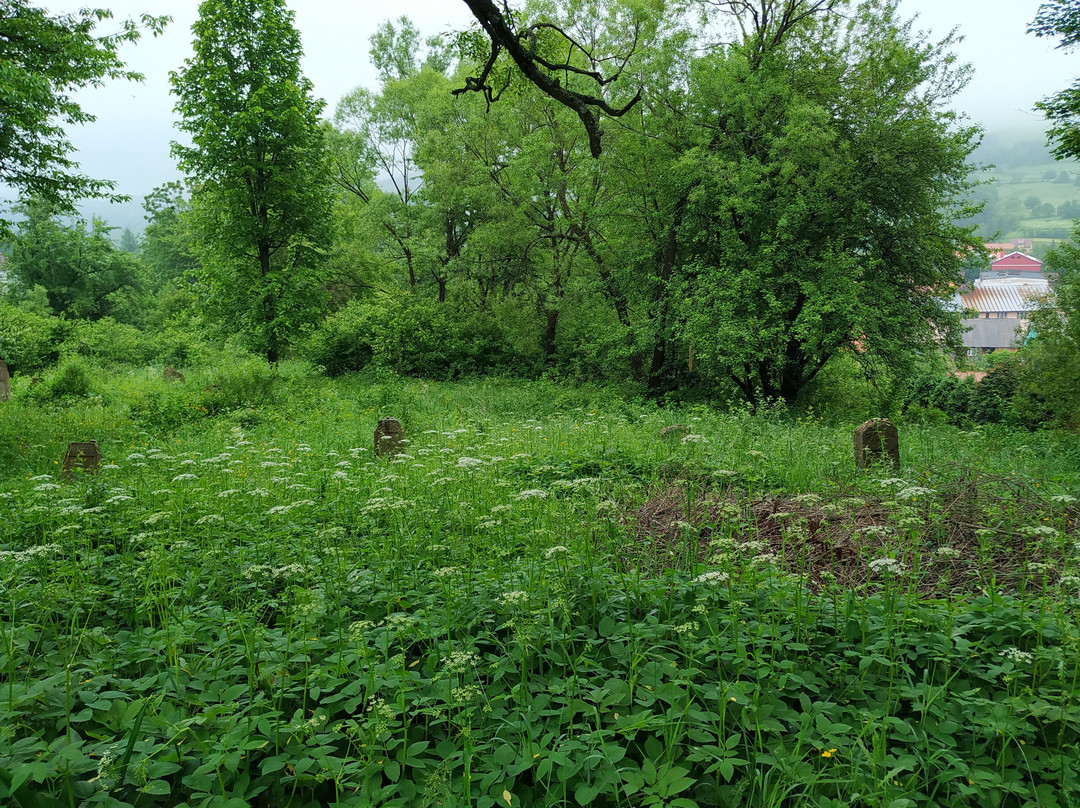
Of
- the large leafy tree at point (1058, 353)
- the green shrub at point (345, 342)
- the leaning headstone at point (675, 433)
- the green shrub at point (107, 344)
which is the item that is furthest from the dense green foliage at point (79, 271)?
the large leafy tree at point (1058, 353)

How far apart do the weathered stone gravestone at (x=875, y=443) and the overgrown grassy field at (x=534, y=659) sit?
4.75 ft

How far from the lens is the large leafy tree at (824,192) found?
16531mm

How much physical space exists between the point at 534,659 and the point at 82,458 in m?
6.59

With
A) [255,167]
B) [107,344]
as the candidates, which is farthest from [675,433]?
[107,344]

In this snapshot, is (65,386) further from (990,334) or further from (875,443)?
(990,334)

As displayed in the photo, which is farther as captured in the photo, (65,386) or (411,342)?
(411,342)

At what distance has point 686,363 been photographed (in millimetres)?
21000

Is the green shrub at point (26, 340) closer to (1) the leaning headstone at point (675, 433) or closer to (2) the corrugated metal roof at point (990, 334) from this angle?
(1) the leaning headstone at point (675, 433)

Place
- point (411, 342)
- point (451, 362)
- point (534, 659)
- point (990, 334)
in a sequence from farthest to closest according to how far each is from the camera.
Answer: point (990, 334) < point (451, 362) < point (411, 342) < point (534, 659)

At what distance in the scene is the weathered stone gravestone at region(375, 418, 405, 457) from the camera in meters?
7.82

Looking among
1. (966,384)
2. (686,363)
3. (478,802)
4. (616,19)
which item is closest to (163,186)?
(616,19)

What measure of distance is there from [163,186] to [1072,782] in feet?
77.0

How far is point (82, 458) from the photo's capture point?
22.5 feet

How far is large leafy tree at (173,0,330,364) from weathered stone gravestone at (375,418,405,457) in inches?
490
